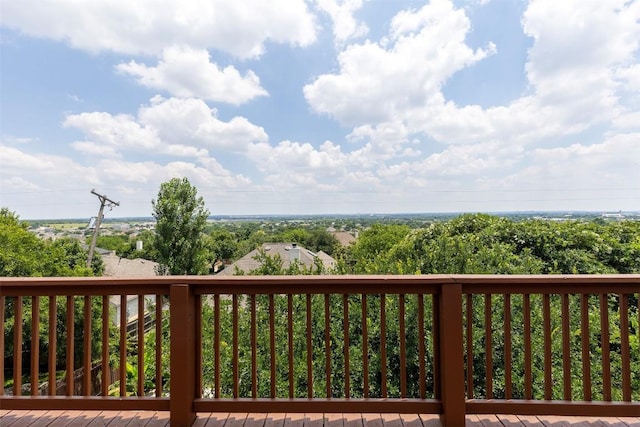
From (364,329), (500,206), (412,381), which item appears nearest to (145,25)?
(364,329)

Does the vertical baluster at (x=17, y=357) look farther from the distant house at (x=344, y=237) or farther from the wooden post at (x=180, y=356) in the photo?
the distant house at (x=344, y=237)

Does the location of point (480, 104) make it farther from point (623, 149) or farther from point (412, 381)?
point (412, 381)

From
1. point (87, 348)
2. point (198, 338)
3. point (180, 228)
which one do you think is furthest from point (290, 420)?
point (180, 228)

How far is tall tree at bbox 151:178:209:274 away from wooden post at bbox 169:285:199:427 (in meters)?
8.93

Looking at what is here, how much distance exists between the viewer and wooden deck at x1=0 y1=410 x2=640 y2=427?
194cm

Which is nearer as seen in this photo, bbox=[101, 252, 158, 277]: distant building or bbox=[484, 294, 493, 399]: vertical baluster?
bbox=[484, 294, 493, 399]: vertical baluster

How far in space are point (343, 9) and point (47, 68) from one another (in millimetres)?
7130

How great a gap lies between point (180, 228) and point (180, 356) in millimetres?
9390

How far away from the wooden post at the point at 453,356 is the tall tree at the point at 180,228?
9.54 metres

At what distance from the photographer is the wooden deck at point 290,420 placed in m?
1.94

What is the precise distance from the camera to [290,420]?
1990 millimetres

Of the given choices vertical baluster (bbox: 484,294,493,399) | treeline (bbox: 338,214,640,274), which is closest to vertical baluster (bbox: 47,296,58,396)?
vertical baluster (bbox: 484,294,493,399)

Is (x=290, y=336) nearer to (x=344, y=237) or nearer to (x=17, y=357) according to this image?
(x=17, y=357)

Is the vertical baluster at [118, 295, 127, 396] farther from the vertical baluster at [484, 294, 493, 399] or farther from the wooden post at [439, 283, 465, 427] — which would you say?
the vertical baluster at [484, 294, 493, 399]
